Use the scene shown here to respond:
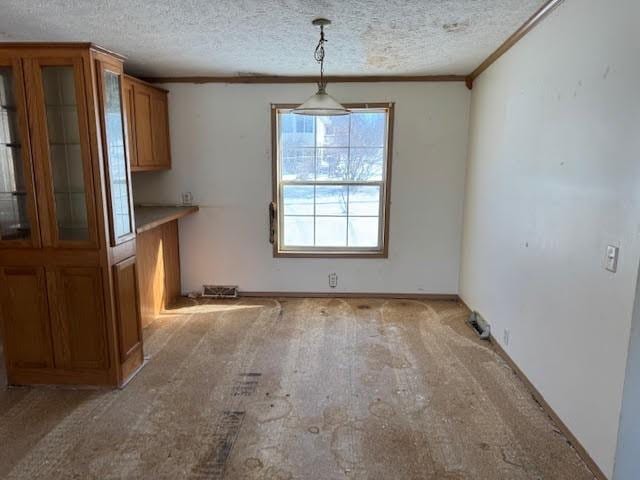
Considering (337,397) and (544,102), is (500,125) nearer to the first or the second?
(544,102)

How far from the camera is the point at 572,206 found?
7.34 ft

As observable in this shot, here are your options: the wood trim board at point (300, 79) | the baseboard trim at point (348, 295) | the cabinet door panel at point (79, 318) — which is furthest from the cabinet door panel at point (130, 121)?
the baseboard trim at point (348, 295)

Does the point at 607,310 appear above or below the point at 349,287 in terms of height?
above

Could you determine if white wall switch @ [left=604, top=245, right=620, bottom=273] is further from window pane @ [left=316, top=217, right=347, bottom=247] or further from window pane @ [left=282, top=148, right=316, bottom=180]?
window pane @ [left=282, top=148, right=316, bottom=180]

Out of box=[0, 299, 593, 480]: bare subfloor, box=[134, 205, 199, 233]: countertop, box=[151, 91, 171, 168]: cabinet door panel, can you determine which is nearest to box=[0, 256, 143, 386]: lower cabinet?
box=[0, 299, 593, 480]: bare subfloor

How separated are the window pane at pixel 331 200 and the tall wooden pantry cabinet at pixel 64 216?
2.09 metres

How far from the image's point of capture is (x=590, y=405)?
6.74 ft

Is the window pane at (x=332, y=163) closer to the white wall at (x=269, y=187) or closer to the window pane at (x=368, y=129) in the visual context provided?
the window pane at (x=368, y=129)

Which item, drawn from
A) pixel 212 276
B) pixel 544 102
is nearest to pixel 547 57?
pixel 544 102

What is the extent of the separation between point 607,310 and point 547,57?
1.54 meters

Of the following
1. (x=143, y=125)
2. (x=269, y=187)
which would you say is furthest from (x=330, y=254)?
(x=143, y=125)

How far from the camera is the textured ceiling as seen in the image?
2414 millimetres

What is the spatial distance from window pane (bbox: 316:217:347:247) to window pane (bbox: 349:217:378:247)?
75 millimetres

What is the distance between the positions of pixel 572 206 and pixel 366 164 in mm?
2407
